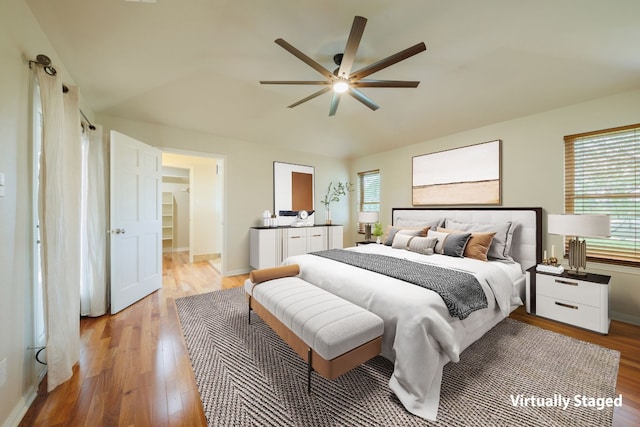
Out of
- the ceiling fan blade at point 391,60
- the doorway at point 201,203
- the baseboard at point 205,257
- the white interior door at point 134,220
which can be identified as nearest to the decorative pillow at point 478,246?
the ceiling fan blade at point 391,60

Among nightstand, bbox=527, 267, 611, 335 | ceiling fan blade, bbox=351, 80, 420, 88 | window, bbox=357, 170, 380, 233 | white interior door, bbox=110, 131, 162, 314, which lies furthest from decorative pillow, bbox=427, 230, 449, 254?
white interior door, bbox=110, 131, 162, 314

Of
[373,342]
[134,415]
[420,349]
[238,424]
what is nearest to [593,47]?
[420,349]

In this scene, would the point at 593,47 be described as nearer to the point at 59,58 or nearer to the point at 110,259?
the point at 59,58

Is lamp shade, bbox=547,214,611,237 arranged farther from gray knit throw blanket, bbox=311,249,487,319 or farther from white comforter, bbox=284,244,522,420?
gray knit throw blanket, bbox=311,249,487,319

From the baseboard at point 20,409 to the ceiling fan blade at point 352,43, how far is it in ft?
10.0

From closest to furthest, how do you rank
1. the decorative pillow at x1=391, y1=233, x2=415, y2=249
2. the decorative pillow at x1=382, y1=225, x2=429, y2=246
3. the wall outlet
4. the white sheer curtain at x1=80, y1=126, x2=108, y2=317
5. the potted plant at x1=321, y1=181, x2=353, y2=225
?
the wall outlet → the white sheer curtain at x1=80, y1=126, x2=108, y2=317 → the decorative pillow at x1=391, y1=233, x2=415, y2=249 → the decorative pillow at x1=382, y1=225, x2=429, y2=246 → the potted plant at x1=321, y1=181, x2=353, y2=225

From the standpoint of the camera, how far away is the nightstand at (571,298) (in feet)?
7.33

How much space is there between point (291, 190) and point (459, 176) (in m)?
3.08

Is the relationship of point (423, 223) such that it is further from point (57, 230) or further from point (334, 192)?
point (57, 230)

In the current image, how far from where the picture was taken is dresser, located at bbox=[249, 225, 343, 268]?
4199 mm

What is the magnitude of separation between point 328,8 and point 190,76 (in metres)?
1.83

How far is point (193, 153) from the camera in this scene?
153 inches

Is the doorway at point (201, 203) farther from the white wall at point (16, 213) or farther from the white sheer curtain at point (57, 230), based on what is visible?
the white wall at point (16, 213)

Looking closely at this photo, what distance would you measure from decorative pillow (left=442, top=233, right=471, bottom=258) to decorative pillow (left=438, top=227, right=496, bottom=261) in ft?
0.18
